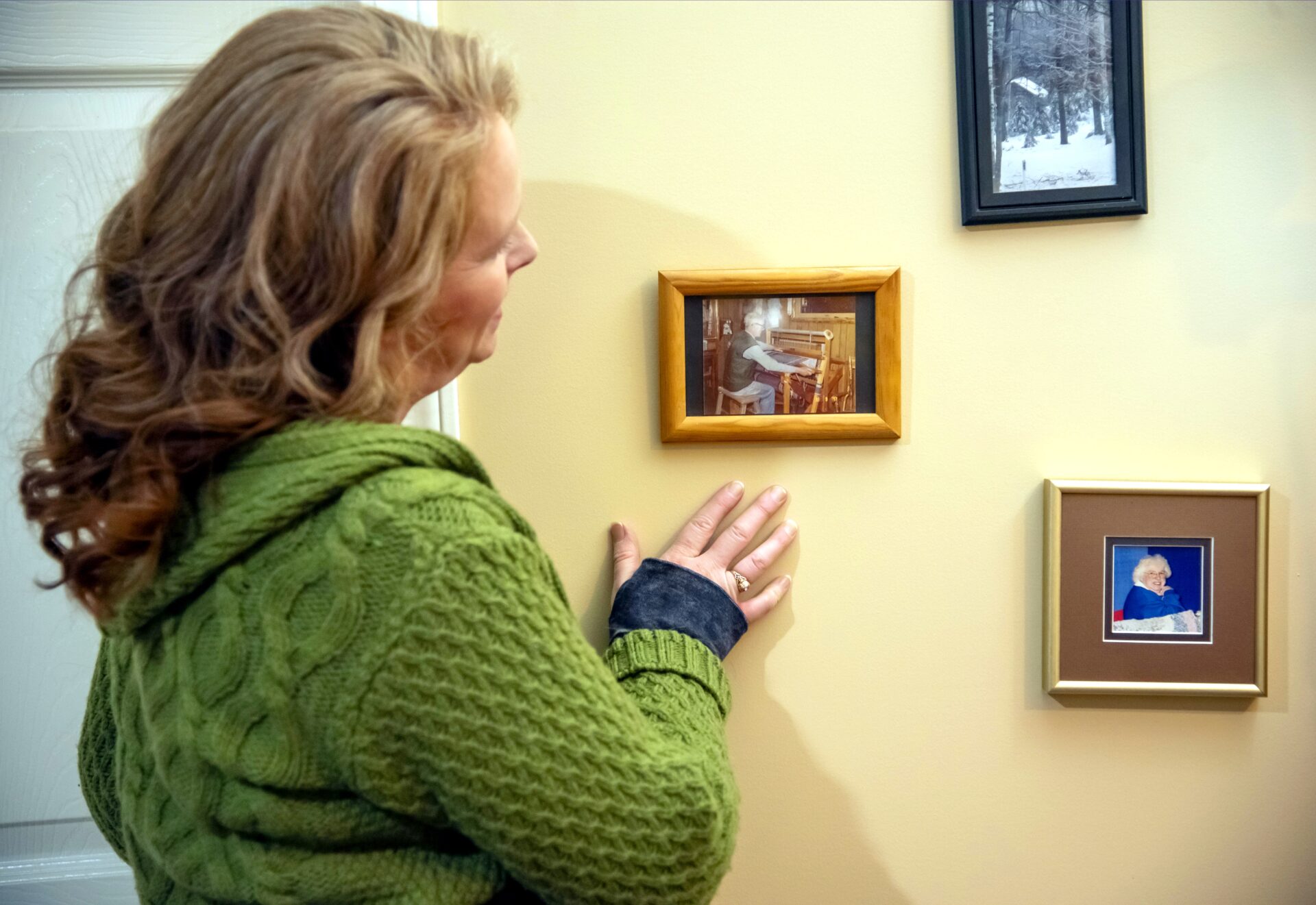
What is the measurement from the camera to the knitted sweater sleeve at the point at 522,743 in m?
0.58

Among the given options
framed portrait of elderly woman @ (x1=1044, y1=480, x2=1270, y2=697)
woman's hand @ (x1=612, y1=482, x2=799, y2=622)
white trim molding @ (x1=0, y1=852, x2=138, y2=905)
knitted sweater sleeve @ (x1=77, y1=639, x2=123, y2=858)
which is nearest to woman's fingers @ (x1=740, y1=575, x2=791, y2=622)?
woman's hand @ (x1=612, y1=482, x2=799, y2=622)

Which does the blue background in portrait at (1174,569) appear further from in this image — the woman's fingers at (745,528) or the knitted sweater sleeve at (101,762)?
the knitted sweater sleeve at (101,762)

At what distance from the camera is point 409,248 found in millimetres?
620

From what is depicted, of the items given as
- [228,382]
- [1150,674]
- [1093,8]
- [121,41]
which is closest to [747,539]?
[1150,674]

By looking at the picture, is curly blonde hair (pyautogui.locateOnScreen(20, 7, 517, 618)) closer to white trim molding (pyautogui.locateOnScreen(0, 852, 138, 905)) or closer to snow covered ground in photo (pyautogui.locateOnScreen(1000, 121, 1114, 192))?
snow covered ground in photo (pyautogui.locateOnScreen(1000, 121, 1114, 192))

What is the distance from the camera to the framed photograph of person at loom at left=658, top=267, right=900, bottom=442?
1.00m

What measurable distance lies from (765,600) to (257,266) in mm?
630

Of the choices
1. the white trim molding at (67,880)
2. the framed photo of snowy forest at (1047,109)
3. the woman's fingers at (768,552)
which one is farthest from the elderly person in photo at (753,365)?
the white trim molding at (67,880)

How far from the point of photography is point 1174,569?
39.3 inches

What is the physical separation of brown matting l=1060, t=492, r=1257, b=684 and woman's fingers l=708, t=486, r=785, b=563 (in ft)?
1.03

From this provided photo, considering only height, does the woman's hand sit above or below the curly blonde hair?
below

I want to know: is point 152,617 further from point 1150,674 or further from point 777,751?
point 1150,674

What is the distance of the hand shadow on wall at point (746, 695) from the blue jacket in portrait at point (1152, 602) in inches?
13.5

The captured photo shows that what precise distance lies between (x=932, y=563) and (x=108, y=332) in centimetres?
83
